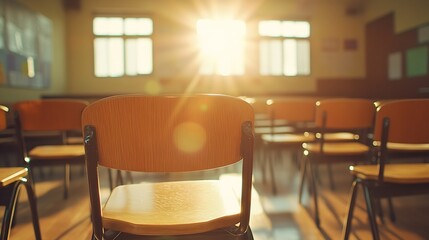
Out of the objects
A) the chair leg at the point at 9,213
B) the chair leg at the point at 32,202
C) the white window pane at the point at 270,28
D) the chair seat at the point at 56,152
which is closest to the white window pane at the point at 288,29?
the white window pane at the point at 270,28

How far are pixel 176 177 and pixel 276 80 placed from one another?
5358 mm

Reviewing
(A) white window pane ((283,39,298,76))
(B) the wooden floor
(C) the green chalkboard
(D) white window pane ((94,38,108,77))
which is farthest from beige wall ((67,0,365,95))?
(B) the wooden floor

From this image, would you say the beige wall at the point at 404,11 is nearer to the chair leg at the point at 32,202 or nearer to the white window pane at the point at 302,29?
the white window pane at the point at 302,29

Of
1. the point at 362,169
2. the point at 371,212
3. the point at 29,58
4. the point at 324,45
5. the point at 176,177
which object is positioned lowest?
the point at 176,177

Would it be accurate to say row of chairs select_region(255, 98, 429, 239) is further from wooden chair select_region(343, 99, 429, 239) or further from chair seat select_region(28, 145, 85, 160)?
chair seat select_region(28, 145, 85, 160)

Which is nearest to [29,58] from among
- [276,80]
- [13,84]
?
[13,84]

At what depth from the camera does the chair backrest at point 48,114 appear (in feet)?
6.19

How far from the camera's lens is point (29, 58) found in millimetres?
5102

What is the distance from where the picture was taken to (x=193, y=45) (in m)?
7.59

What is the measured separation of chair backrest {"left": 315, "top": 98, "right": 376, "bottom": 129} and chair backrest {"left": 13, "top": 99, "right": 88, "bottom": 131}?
1.47 meters

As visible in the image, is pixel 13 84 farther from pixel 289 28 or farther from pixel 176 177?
pixel 289 28

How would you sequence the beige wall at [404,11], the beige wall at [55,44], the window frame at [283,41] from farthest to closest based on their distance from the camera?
the window frame at [283,41] < the beige wall at [404,11] < the beige wall at [55,44]

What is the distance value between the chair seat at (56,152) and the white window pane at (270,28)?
20.9ft

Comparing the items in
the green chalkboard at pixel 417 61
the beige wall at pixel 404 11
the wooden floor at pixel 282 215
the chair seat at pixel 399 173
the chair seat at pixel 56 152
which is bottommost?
the wooden floor at pixel 282 215
